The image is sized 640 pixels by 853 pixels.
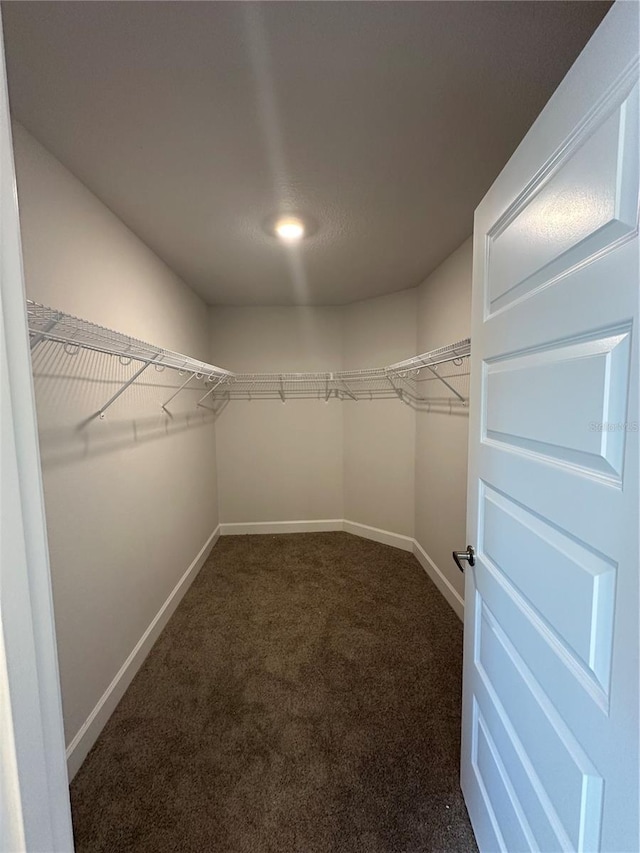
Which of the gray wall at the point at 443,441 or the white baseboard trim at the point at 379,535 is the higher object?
the gray wall at the point at 443,441

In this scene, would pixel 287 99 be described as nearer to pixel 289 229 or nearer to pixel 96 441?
pixel 289 229

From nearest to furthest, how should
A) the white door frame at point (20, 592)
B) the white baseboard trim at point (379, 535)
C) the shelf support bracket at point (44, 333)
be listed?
the white door frame at point (20, 592) → the shelf support bracket at point (44, 333) → the white baseboard trim at point (379, 535)

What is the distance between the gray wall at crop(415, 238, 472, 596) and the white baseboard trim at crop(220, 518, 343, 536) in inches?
39.2

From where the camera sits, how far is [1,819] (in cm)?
48

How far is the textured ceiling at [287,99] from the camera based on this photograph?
88 centimetres

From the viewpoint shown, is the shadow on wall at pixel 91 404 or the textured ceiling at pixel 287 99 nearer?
the textured ceiling at pixel 287 99

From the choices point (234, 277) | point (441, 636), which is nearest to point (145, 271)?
point (234, 277)

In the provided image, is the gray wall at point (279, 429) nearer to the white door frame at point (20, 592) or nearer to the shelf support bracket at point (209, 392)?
the shelf support bracket at point (209, 392)

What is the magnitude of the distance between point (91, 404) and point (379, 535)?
270 centimetres

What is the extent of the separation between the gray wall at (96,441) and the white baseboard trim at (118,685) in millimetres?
36

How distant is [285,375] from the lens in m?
3.35

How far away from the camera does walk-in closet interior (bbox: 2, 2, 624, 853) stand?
0.97 m

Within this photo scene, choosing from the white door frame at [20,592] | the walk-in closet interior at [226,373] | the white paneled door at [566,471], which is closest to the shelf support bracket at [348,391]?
the walk-in closet interior at [226,373]

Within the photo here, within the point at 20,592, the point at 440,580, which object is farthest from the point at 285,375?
the point at 20,592
